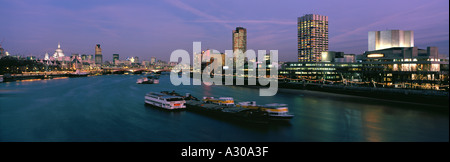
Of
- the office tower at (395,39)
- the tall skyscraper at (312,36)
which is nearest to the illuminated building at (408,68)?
the office tower at (395,39)

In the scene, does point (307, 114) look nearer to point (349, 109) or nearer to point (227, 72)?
point (349, 109)

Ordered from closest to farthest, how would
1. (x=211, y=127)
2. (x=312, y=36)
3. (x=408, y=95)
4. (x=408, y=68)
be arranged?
(x=211, y=127)
(x=408, y=95)
(x=408, y=68)
(x=312, y=36)

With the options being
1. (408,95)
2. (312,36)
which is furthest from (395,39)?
(312,36)

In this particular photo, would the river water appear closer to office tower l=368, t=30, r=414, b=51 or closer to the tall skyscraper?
office tower l=368, t=30, r=414, b=51

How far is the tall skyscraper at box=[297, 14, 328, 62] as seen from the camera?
596ft

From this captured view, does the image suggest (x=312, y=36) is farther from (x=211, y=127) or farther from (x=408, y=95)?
(x=211, y=127)

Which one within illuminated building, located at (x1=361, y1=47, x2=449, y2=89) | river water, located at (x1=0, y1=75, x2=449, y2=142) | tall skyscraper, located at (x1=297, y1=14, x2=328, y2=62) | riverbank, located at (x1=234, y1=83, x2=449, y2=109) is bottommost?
river water, located at (x1=0, y1=75, x2=449, y2=142)

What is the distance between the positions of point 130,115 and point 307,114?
16.1 meters

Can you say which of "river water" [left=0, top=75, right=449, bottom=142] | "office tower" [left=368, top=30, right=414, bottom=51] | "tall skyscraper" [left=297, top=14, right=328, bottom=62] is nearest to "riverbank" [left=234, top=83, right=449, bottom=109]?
"river water" [left=0, top=75, right=449, bottom=142]

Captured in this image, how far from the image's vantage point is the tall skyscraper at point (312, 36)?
596 ft

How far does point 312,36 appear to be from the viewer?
18500 centimetres

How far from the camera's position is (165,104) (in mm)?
28219

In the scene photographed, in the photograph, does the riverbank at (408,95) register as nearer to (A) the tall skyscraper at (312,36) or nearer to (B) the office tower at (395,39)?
(B) the office tower at (395,39)

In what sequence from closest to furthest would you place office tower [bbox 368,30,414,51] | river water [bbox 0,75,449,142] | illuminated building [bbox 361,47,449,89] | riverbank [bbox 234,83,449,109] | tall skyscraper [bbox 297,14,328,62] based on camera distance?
river water [bbox 0,75,449,142]
riverbank [bbox 234,83,449,109]
illuminated building [bbox 361,47,449,89]
office tower [bbox 368,30,414,51]
tall skyscraper [bbox 297,14,328,62]
